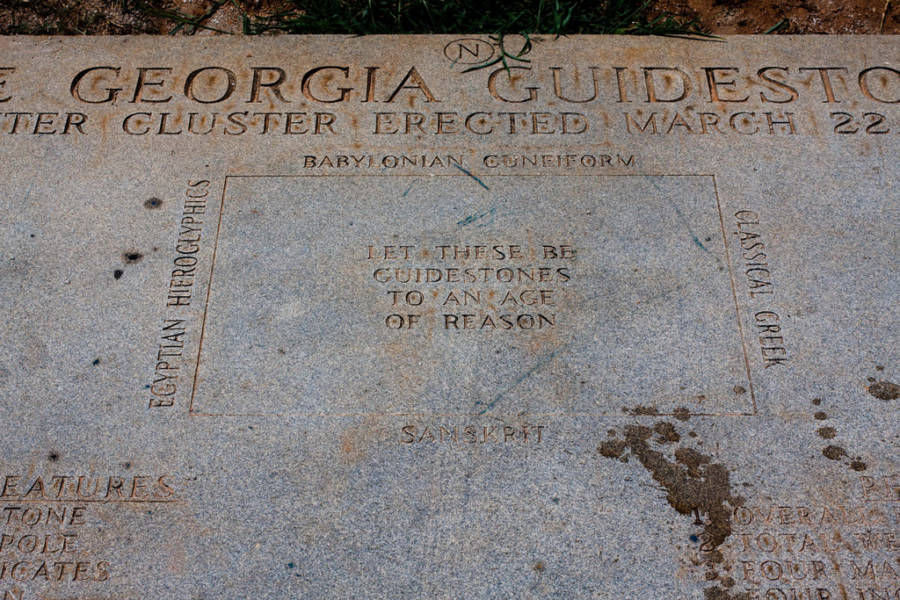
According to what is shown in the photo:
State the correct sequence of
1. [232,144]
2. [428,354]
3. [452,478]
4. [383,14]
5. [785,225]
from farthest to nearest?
[383,14], [232,144], [785,225], [428,354], [452,478]

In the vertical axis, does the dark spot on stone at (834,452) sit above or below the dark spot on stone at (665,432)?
below

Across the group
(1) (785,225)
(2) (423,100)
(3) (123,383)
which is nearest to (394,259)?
(2) (423,100)

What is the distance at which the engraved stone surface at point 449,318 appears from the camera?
3.11 m

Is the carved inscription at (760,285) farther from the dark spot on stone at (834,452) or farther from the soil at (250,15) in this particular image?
the soil at (250,15)

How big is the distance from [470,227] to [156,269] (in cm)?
142

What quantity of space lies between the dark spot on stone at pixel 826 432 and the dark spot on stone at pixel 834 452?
0.15ft

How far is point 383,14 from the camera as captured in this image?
200 inches

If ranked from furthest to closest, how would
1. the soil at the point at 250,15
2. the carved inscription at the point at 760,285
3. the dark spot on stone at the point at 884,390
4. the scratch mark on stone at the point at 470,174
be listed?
the soil at the point at 250,15
the scratch mark on stone at the point at 470,174
the carved inscription at the point at 760,285
the dark spot on stone at the point at 884,390

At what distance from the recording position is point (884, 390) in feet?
11.0

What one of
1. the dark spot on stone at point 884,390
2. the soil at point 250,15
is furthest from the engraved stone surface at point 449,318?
the soil at point 250,15

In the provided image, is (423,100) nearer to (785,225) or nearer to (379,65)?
(379,65)

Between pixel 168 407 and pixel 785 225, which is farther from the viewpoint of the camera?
pixel 785 225

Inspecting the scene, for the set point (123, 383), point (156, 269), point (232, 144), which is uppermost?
point (232, 144)

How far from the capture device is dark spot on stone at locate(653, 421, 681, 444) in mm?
3293
